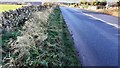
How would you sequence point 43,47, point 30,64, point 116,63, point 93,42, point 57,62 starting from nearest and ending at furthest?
point 30,64
point 57,62
point 43,47
point 116,63
point 93,42

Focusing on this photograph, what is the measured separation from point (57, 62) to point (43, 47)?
2.85 feet

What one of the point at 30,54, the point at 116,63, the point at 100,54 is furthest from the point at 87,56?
the point at 30,54

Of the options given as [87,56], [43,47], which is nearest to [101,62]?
[87,56]

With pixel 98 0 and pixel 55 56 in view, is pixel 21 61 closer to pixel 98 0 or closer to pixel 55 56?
pixel 55 56

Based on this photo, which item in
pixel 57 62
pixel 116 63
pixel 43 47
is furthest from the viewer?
pixel 116 63

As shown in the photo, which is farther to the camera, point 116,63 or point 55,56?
point 116,63

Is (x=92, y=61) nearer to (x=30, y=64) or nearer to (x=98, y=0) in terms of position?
(x=30, y=64)

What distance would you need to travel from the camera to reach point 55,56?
6.72 m

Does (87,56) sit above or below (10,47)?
below

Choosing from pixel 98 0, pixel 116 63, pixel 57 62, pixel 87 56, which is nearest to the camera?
pixel 57 62

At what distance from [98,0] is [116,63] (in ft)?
228

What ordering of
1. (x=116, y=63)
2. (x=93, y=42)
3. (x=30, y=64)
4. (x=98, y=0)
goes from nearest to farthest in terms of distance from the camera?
1. (x=30, y=64)
2. (x=116, y=63)
3. (x=93, y=42)
4. (x=98, y=0)

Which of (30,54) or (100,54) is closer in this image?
(30,54)

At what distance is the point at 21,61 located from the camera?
621 cm
